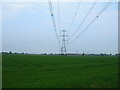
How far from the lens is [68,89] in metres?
12.8

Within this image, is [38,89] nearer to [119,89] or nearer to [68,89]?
[68,89]

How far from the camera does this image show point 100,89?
12.6 metres

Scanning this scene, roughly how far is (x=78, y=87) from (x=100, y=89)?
1.16 metres

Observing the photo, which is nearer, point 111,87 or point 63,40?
point 111,87

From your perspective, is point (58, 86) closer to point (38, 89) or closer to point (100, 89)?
A: point (38, 89)

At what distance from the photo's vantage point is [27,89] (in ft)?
41.7

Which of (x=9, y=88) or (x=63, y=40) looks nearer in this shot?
(x=9, y=88)

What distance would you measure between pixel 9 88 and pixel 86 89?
3.63 metres

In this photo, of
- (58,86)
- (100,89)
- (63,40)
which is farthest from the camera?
(63,40)

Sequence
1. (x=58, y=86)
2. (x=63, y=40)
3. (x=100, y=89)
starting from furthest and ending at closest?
(x=63, y=40), (x=58, y=86), (x=100, y=89)

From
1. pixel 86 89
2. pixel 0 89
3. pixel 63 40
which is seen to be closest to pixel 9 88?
pixel 0 89

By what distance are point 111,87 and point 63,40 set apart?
174ft

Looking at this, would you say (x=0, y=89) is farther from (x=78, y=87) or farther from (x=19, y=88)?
(x=78, y=87)

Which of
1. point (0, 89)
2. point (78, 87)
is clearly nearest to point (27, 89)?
point (0, 89)
